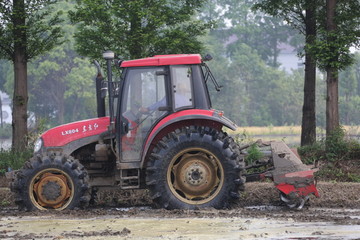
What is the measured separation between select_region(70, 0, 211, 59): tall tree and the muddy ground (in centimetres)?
730

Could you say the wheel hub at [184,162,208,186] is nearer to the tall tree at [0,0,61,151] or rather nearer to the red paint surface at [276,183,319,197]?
the red paint surface at [276,183,319,197]

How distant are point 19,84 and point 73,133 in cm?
781

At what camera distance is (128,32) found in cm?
1970

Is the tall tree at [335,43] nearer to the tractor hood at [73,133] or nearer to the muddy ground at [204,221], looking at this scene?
the muddy ground at [204,221]

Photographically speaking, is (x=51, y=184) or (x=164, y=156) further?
(x=51, y=184)

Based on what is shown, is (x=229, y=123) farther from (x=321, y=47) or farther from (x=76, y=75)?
(x=76, y=75)

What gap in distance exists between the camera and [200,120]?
11.4 meters

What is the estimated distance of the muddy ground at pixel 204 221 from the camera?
29.0 feet

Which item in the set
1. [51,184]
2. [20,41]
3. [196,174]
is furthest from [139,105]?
[20,41]

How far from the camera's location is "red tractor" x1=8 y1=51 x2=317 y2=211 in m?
11.2

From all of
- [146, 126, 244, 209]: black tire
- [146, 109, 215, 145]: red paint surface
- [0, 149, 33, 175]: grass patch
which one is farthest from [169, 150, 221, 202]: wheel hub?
[0, 149, 33, 175]: grass patch

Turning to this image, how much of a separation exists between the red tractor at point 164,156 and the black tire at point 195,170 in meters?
0.02

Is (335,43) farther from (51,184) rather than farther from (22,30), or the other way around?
(51,184)

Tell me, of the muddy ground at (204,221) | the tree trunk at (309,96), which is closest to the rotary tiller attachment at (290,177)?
the muddy ground at (204,221)
